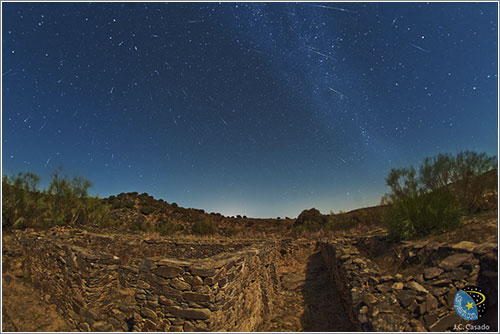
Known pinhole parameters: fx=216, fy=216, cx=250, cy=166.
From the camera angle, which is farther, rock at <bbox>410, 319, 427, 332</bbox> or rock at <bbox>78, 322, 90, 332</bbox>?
rock at <bbox>78, 322, 90, 332</bbox>

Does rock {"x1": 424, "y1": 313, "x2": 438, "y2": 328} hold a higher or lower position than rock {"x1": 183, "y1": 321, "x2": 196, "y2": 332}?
higher

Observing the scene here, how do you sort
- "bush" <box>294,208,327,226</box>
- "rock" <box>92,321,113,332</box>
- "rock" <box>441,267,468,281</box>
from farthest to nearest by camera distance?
"bush" <box>294,208,327,226</box>
"rock" <box>92,321,113,332</box>
"rock" <box>441,267,468,281</box>

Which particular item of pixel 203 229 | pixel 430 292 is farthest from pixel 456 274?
pixel 203 229

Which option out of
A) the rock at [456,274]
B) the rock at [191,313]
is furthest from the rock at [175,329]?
the rock at [456,274]

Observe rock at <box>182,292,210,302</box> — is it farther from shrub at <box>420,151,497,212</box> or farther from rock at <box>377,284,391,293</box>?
shrub at <box>420,151,497,212</box>

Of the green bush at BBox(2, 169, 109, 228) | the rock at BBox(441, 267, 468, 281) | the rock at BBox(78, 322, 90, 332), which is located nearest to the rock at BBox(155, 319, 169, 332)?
the rock at BBox(78, 322, 90, 332)

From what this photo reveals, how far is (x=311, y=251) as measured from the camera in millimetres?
14500

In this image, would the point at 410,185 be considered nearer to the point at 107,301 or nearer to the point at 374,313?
the point at 374,313

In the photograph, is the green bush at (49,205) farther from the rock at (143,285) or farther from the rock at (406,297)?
the rock at (406,297)

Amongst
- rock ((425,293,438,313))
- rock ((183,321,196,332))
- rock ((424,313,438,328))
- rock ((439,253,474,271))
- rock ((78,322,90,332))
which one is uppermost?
rock ((439,253,474,271))

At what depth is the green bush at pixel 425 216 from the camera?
6625 millimetres

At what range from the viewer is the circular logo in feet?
12.3

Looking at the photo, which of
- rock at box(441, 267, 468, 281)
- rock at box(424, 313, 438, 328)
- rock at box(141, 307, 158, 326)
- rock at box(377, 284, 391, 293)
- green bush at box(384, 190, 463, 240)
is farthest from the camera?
green bush at box(384, 190, 463, 240)

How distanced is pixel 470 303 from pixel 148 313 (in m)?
6.11
